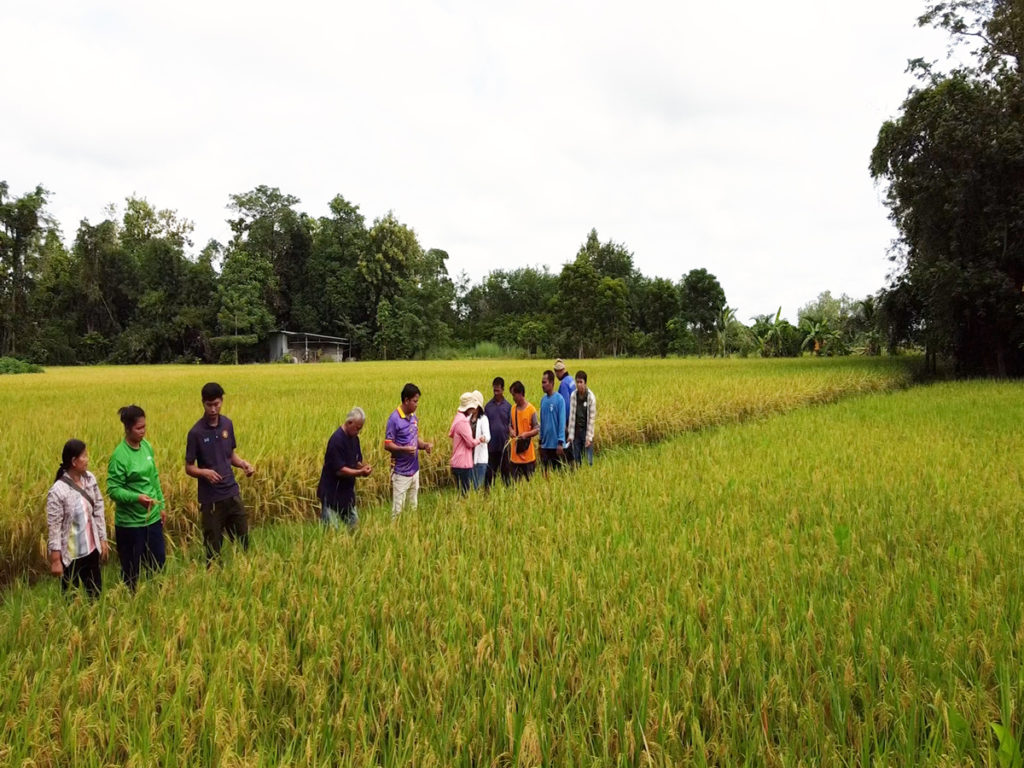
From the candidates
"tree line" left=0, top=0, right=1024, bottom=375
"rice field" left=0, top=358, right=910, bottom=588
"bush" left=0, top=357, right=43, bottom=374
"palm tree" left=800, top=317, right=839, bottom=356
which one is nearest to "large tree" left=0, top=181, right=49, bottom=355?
"tree line" left=0, top=0, right=1024, bottom=375

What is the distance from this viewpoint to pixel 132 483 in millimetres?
3912

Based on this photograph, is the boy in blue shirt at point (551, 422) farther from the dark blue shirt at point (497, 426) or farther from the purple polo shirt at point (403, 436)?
the purple polo shirt at point (403, 436)

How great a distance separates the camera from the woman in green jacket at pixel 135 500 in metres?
3.85

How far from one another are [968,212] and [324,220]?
1740 inches

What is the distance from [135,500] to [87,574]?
19.5 inches

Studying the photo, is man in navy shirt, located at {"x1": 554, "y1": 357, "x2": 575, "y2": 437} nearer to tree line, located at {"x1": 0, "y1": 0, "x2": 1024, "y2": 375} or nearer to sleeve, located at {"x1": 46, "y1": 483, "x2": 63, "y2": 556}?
sleeve, located at {"x1": 46, "y1": 483, "x2": 63, "y2": 556}

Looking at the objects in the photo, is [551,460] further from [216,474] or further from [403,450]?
[216,474]

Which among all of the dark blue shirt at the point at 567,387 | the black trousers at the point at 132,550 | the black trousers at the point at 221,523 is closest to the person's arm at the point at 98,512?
the black trousers at the point at 132,550

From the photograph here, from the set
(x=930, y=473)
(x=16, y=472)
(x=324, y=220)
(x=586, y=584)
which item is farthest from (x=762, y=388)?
(x=324, y=220)

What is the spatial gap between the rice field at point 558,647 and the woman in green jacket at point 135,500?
480mm

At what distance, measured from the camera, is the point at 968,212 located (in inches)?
706

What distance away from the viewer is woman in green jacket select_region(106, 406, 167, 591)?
3.85 m

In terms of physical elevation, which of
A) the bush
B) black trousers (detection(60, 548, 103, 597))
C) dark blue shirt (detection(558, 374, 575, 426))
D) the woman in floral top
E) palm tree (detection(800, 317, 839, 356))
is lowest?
black trousers (detection(60, 548, 103, 597))

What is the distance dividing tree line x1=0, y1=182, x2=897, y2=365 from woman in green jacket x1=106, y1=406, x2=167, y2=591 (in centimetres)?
4041
